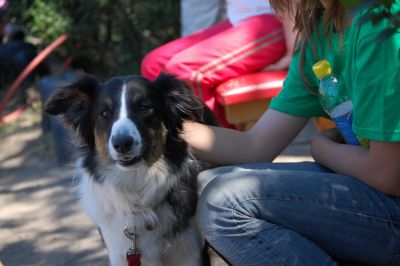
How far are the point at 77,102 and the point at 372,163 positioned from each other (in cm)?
118

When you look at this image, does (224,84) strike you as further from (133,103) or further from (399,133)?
(399,133)

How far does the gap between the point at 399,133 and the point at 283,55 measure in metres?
1.73

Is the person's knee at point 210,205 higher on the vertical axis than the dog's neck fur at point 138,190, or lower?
higher

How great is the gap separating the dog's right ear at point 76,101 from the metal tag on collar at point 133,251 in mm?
442

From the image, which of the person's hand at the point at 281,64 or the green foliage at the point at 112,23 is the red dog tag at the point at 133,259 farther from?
the green foliage at the point at 112,23

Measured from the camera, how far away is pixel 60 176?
4.24 meters

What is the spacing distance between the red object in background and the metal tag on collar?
1.13 meters

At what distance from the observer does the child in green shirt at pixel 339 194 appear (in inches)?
63.9

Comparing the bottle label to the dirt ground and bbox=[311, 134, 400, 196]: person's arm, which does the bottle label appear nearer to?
bbox=[311, 134, 400, 196]: person's arm

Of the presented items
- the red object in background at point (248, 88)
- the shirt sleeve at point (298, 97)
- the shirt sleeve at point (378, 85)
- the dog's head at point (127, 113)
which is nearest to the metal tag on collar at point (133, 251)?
the dog's head at point (127, 113)

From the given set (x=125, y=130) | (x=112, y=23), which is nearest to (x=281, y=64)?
(x=125, y=130)

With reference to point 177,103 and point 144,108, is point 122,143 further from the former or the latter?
point 177,103

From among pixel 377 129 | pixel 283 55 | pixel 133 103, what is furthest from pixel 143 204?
pixel 283 55

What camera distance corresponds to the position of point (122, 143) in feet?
6.64
